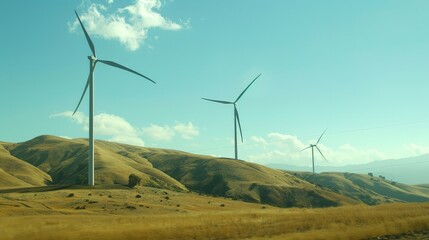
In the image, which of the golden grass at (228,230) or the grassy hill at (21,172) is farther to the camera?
the grassy hill at (21,172)

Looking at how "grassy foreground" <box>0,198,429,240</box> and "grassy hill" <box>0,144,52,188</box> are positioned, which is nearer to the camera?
"grassy foreground" <box>0,198,429,240</box>

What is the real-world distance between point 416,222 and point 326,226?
9264 millimetres

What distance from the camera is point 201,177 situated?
7746 inches

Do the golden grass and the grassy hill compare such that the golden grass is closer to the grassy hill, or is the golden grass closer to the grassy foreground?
the grassy foreground

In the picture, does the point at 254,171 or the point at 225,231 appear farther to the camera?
the point at 254,171

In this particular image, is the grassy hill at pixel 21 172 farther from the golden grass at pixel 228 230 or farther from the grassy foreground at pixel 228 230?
the golden grass at pixel 228 230

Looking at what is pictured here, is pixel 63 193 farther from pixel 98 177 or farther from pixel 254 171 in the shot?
pixel 254 171

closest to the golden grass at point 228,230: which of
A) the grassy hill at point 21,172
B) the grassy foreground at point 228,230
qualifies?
the grassy foreground at point 228,230

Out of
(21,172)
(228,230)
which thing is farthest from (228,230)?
(21,172)

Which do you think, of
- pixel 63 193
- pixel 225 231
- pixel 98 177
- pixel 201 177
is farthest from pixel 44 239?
pixel 201 177

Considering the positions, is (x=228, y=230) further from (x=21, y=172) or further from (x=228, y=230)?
(x=21, y=172)

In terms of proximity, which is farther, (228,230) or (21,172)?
(21,172)

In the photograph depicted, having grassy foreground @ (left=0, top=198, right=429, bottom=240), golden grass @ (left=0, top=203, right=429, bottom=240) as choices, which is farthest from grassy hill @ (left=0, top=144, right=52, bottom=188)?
golden grass @ (left=0, top=203, right=429, bottom=240)

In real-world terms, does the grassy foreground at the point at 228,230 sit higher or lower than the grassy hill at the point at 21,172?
lower
